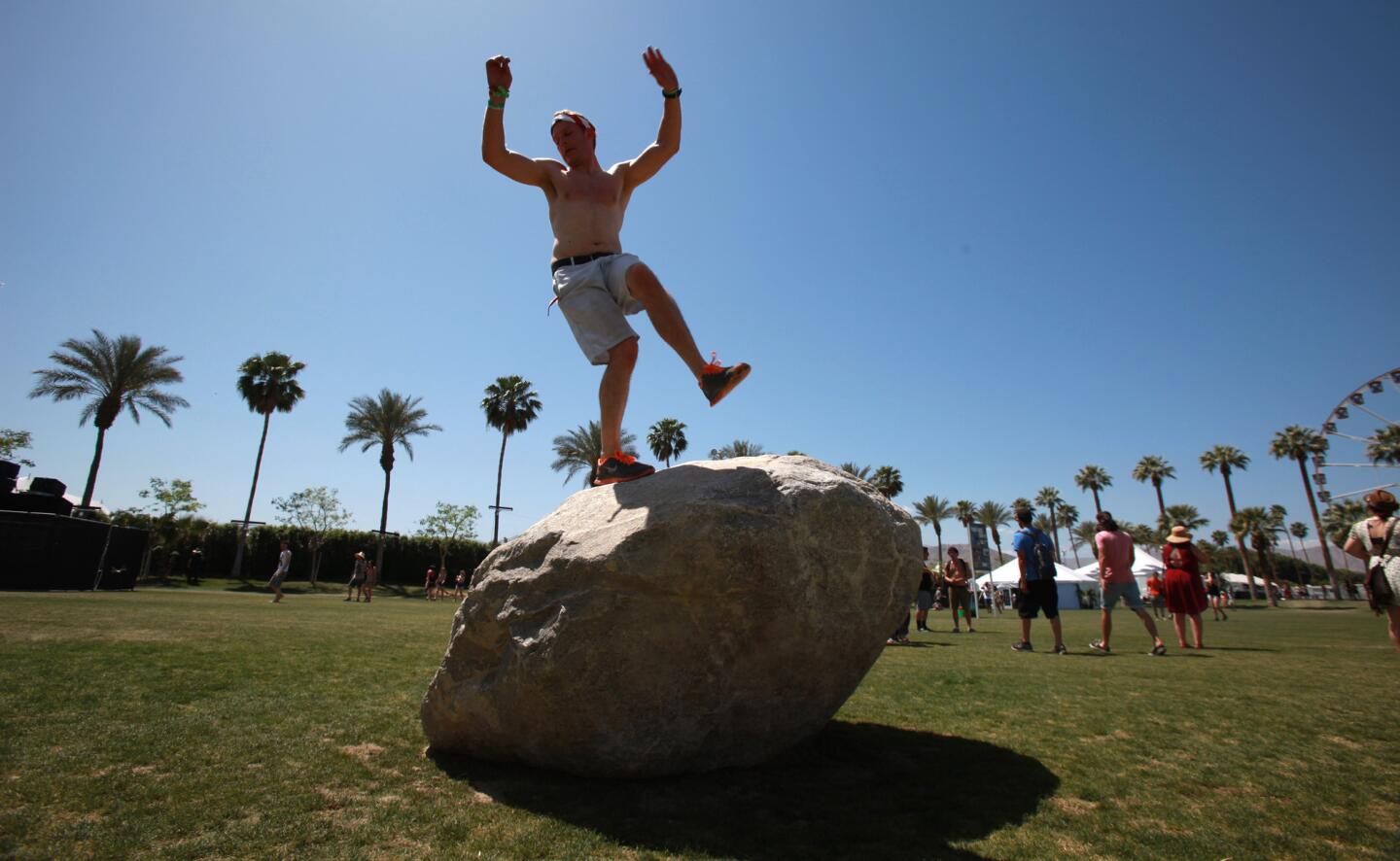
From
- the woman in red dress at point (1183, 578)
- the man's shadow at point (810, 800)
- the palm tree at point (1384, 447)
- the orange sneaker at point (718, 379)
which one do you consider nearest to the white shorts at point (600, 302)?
the orange sneaker at point (718, 379)

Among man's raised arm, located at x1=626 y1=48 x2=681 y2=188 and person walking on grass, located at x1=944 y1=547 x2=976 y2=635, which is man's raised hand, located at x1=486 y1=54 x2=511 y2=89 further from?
person walking on grass, located at x1=944 y1=547 x2=976 y2=635

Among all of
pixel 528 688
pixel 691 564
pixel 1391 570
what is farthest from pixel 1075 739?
pixel 1391 570

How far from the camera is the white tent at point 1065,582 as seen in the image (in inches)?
1347

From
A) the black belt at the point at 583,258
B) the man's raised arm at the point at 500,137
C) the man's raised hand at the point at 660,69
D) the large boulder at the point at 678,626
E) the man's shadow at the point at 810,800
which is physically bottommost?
the man's shadow at the point at 810,800

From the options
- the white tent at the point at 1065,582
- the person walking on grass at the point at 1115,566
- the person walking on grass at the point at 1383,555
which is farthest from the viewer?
the white tent at the point at 1065,582

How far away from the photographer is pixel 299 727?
3.58m

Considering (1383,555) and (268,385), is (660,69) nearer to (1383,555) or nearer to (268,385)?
(1383,555)

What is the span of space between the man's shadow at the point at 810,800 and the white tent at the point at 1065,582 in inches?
1306

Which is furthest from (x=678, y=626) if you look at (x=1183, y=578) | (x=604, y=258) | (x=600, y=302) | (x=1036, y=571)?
(x=1183, y=578)

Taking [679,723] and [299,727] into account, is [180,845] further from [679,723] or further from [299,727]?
[679,723]

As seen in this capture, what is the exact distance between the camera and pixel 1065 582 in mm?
36656

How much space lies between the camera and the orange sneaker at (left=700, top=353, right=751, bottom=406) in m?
3.60

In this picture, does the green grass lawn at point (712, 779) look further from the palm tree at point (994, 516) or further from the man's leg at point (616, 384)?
the palm tree at point (994, 516)

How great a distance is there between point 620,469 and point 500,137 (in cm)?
226
